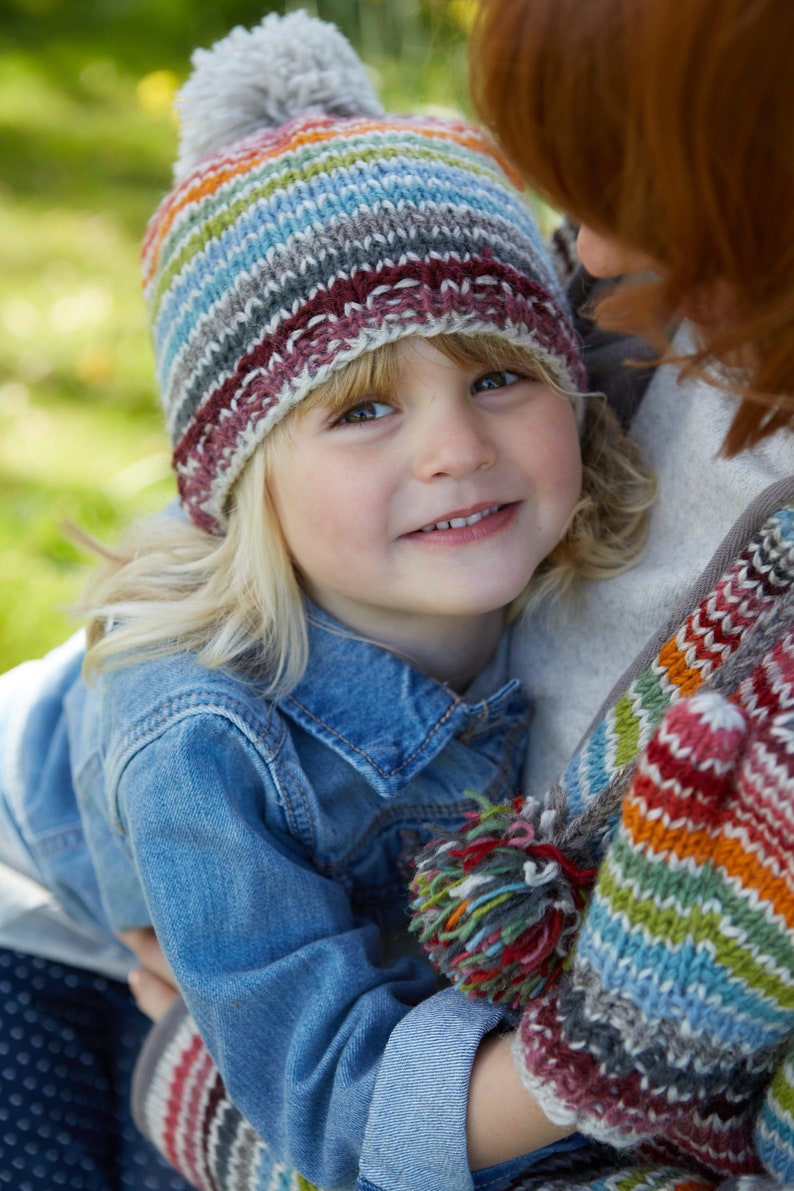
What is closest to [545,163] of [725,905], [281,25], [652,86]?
[652,86]

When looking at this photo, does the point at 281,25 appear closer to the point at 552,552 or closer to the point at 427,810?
the point at 552,552

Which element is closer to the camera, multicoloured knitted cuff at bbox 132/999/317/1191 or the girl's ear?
the girl's ear

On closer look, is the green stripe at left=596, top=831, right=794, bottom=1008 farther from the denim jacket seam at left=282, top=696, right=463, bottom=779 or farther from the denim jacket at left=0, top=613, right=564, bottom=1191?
the denim jacket seam at left=282, top=696, right=463, bottom=779

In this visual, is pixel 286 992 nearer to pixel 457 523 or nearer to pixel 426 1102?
pixel 426 1102

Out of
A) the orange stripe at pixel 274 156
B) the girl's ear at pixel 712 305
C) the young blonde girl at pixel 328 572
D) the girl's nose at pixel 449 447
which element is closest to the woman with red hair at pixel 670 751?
the girl's ear at pixel 712 305

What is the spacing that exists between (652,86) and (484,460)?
0.56 meters

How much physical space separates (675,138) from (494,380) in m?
0.59

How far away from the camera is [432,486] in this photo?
4.28 ft

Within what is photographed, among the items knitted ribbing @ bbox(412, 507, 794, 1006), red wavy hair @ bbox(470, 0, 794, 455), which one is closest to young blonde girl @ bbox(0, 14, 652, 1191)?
knitted ribbing @ bbox(412, 507, 794, 1006)

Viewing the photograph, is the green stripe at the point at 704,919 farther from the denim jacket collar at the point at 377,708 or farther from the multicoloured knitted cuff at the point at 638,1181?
the denim jacket collar at the point at 377,708

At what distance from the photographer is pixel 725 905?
2.97ft

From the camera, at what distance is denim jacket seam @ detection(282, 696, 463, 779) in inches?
54.6

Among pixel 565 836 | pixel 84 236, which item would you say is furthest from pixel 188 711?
pixel 84 236

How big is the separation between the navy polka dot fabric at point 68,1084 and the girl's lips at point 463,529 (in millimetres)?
842
